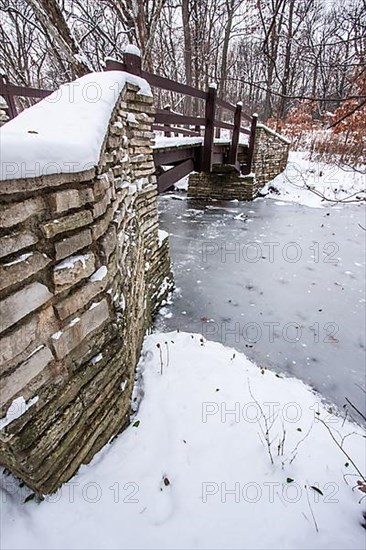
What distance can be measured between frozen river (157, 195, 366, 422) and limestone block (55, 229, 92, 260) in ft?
7.42

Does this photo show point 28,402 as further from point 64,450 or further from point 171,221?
point 171,221

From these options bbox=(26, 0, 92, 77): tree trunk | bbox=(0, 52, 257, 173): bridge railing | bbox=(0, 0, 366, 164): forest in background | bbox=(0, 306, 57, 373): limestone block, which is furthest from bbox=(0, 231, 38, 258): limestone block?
bbox=(26, 0, 92, 77): tree trunk

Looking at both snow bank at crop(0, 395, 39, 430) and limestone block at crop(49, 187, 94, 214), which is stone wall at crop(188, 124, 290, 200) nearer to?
limestone block at crop(49, 187, 94, 214)

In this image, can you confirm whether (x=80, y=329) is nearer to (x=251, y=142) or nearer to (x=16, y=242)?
(x=16, y=242)

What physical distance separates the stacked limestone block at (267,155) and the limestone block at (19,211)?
Answer: 8.78 m

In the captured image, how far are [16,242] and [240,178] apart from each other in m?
8.54

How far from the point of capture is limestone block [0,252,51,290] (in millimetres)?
860

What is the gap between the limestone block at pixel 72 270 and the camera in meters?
1.09

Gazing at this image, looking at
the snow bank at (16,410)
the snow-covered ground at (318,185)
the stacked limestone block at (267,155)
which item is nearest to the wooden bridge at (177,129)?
the stacked limestone block at (267,155)

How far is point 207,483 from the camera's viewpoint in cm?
157

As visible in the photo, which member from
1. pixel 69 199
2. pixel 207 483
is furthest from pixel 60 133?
pixel 207 483

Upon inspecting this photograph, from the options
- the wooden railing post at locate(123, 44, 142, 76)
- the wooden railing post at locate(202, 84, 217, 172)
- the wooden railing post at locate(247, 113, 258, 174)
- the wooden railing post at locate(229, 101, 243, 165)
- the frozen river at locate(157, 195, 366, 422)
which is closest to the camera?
the wooden railing post at locate(123, 44, 142, 76)

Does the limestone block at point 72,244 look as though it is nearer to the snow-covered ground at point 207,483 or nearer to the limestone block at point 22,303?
the limestone block at point 22,303

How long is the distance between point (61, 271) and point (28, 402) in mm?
497
